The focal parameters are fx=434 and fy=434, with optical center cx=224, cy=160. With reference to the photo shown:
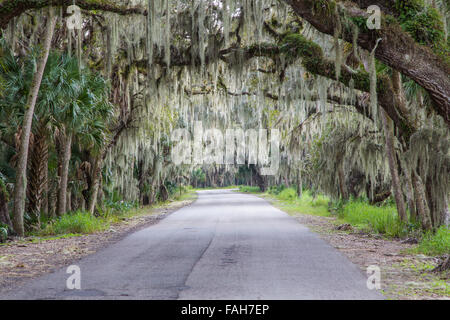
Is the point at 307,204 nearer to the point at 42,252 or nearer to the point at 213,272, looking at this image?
the point at 42,252

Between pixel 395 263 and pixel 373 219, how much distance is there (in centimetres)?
497

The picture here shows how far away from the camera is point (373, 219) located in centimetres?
1151

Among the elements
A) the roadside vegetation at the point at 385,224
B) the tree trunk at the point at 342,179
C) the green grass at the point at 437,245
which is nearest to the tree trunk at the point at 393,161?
the roadside vegetation at the point at 385,224

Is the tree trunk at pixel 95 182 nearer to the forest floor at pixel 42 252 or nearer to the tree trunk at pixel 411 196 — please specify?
the forest floor at pixel 42 252

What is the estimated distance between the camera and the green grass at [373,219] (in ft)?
32.9

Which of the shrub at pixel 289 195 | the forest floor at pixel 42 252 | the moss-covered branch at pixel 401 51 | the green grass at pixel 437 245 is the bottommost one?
the shrub at pixel 289 195

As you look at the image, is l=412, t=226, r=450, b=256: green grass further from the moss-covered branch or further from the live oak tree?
the moss-covered branch

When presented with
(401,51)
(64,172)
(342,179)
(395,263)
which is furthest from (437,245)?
(64,172)

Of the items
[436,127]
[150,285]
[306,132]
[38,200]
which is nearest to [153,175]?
[306,132]

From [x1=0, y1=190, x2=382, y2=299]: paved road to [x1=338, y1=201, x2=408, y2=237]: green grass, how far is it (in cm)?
199

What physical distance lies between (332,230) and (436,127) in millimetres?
3854

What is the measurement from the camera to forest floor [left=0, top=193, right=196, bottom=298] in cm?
608

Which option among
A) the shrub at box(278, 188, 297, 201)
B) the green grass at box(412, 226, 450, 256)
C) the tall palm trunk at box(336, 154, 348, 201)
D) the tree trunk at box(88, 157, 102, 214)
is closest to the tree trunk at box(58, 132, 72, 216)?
the tree trunk at box(88, 157, 102, 214)

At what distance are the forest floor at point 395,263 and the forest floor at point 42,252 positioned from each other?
4.60 meters
